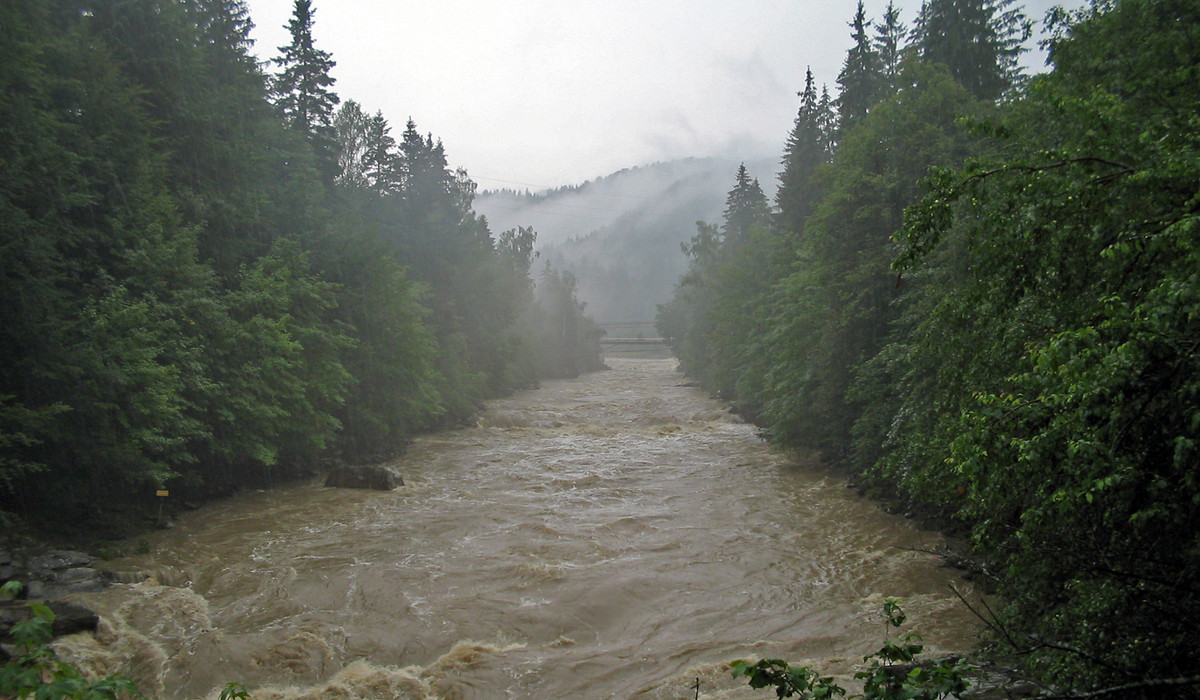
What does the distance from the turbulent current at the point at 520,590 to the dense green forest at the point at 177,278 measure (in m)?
2.51

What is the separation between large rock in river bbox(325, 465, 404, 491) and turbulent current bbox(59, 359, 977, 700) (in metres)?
0.63

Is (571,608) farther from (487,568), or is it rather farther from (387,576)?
(387,576)

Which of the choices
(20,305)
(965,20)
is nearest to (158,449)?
(20,305)

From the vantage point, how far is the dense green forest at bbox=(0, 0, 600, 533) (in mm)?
14695

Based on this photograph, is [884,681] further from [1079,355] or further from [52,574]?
[52,574]

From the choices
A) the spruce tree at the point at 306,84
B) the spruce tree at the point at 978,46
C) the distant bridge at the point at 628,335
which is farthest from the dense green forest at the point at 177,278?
the distant bridge at the point at 628,335

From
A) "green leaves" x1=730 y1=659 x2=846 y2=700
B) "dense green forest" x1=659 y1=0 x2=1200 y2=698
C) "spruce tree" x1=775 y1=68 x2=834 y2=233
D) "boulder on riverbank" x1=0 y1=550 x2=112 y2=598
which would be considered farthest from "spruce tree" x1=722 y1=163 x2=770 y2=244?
"green leaves" x1=730 y1=659 x2=846 y2=700

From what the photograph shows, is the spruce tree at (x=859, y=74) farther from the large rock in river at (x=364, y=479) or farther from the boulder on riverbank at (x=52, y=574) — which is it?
the boulder on riverbank at (x=52, y=574)

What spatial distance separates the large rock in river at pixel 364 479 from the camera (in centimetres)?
2217

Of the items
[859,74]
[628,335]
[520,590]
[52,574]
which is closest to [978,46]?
[859,74]

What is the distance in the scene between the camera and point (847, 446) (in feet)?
74.1

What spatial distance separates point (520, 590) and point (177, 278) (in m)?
12.8

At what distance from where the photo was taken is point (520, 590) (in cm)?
1327

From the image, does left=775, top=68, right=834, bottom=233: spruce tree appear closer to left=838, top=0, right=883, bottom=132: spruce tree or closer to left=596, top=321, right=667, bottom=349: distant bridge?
left=838, top=0, right=883, bottom=132: spruce tree
